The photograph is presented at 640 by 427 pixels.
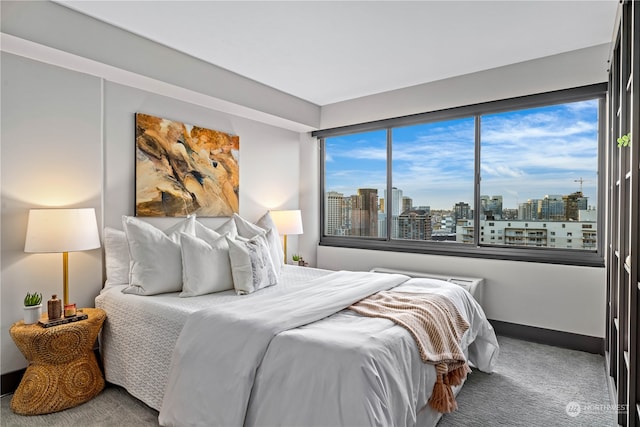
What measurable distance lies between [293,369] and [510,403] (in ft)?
5.38

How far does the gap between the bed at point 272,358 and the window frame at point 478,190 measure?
4.22 ft

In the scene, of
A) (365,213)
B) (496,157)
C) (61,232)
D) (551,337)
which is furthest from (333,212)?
(61,232)

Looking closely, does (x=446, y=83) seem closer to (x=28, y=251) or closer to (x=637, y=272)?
(x=637, y=272)

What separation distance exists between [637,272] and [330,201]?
12.8 ft

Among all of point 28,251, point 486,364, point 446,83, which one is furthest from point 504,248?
point 28,251

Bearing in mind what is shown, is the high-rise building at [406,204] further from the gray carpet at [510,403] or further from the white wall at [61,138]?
the white wall at [61,138]

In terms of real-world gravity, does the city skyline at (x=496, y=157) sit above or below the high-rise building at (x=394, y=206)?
above

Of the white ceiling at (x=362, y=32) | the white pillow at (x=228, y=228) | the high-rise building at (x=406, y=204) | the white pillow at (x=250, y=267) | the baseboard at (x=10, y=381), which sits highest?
the white ceiling at (x=362, y=32)

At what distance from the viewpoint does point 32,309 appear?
2.41m

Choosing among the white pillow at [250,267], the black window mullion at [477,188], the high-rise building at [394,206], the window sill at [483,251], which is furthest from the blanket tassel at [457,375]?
the high-rise building at [394,206]

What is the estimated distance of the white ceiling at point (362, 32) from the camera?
2.59 metres

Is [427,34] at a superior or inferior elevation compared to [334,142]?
superior

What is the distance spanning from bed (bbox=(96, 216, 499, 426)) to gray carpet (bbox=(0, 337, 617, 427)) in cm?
12

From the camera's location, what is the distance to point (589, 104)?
3.47 meters
